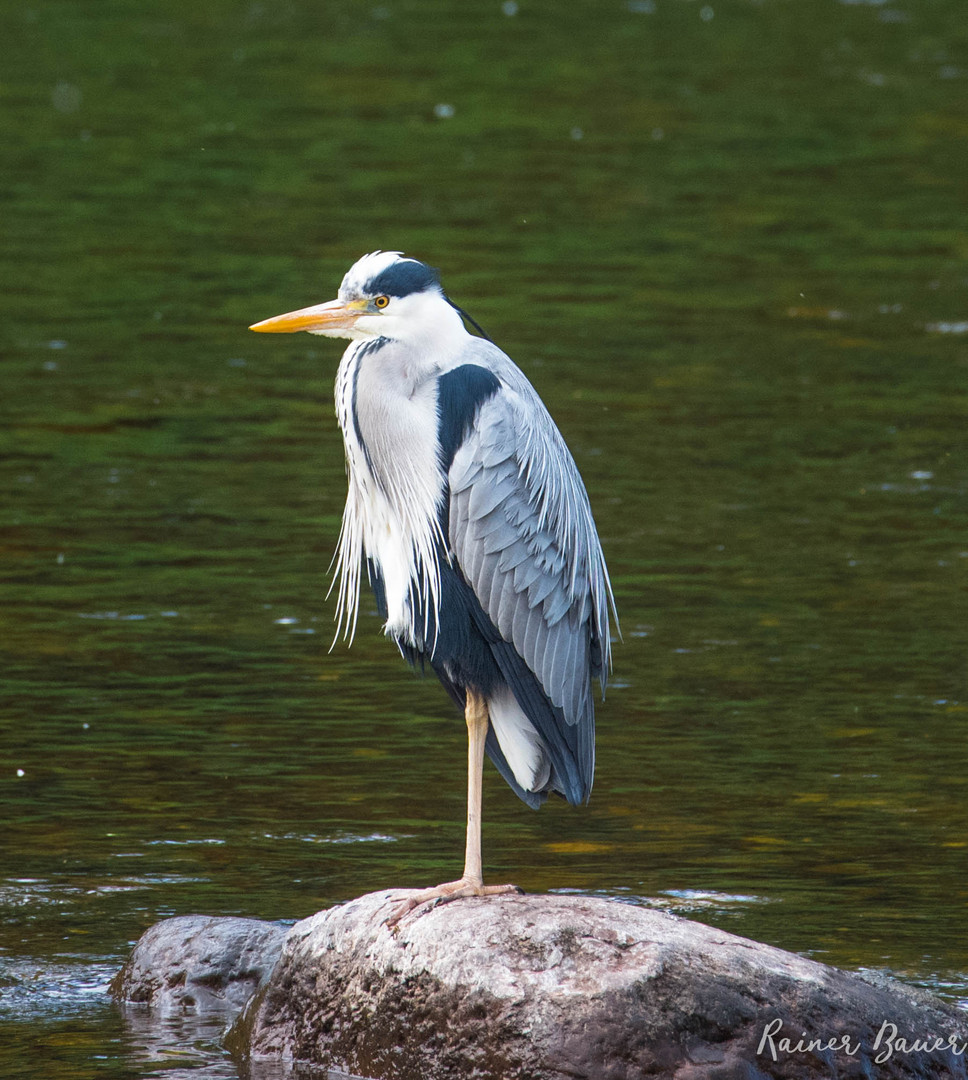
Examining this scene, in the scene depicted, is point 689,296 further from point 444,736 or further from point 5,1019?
point 5,1019

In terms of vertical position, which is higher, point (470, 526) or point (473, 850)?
point (470, 526)

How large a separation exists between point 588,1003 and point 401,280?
6.92ft

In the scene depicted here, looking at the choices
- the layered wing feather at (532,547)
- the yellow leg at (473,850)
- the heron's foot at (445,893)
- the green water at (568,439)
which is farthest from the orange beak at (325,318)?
the green water at (568,439)

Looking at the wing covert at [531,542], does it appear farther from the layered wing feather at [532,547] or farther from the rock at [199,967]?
the rock at [199,967]

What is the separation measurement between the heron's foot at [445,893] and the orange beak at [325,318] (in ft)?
5.46

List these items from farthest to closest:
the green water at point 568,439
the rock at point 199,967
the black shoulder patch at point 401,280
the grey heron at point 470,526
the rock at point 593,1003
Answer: the green water at point 568,439
the rock at point 199,967
the grey heron at point 470,526
the black shoulder patch at point 401,280
the rock at point 593,1003

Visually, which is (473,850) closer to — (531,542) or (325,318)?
(531,542)

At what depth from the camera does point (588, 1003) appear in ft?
19.8

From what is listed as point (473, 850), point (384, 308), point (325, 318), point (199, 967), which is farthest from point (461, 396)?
point (199, 967)

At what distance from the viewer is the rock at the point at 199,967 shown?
7090 millimetres

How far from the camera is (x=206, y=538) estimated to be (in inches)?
481

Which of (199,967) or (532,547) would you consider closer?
(532,547)
